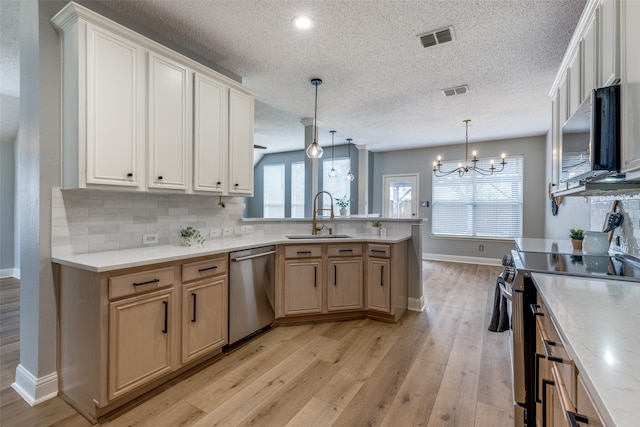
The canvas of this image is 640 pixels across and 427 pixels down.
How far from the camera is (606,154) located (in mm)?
1370

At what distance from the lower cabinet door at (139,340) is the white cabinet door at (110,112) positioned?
85cm

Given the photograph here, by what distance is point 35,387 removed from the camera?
196 centimetres

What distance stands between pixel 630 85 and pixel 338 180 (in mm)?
6520

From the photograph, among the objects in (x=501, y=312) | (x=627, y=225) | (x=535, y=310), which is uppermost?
(x=627, y=225)

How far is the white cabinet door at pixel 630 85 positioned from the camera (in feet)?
3.94

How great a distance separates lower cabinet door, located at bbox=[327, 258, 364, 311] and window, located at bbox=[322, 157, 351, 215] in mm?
4175

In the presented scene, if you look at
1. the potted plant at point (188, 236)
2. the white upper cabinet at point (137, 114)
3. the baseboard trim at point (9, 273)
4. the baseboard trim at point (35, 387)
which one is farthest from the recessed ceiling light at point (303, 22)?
the baseboard trim at point (9, 273)

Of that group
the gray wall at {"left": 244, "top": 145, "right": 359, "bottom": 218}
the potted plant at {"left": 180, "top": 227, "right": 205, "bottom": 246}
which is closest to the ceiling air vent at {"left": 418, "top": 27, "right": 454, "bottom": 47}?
the potted plant at {"left": 180, "top": 227, "right": 205, "bottom": 246}

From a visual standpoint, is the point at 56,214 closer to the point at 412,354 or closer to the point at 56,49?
the point at 56,49

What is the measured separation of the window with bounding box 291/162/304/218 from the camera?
811 centimetres

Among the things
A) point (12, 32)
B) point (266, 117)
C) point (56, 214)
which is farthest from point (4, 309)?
point (266, 117)

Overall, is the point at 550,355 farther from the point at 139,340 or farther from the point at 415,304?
the point at 415,304

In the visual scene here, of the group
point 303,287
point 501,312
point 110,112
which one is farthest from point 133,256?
point 501,312

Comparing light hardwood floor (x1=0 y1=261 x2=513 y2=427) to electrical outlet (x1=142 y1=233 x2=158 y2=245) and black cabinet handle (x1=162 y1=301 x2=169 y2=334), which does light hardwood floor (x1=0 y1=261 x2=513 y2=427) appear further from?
electrical outlet (x1=142 y1=233 x2=158 y2=245)
